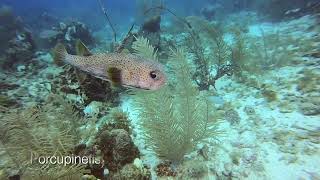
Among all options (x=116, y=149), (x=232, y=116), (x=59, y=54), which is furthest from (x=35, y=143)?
(x=232, y=116)

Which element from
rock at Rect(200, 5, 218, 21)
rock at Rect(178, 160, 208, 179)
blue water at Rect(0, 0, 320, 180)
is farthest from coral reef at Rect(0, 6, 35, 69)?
rock at Rect(200, 5, 218, 21)

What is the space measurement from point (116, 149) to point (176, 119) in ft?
3.62

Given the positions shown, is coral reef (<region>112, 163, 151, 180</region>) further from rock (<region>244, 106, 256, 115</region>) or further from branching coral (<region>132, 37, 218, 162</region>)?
rock (<region>244, 106, 256, 115</region>)

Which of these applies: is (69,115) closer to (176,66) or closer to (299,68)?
(176,66)

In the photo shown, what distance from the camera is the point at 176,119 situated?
483cm

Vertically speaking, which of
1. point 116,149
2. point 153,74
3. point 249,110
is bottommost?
point 116,149

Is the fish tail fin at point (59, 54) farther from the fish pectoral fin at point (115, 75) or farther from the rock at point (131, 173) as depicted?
the rock at point (131, 173)

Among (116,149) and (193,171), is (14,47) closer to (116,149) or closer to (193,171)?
(116,149)

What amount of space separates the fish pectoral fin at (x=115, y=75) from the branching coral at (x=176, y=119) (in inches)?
57.4

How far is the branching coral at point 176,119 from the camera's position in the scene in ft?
15.4

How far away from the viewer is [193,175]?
4.57 metres

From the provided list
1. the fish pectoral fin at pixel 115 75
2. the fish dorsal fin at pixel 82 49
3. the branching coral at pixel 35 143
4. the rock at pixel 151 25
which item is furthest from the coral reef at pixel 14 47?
the fish pectoral fin at pixel 115 75

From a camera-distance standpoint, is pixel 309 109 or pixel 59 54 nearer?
pixel 59 54

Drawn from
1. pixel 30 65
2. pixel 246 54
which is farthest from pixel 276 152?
pixel 30 65
